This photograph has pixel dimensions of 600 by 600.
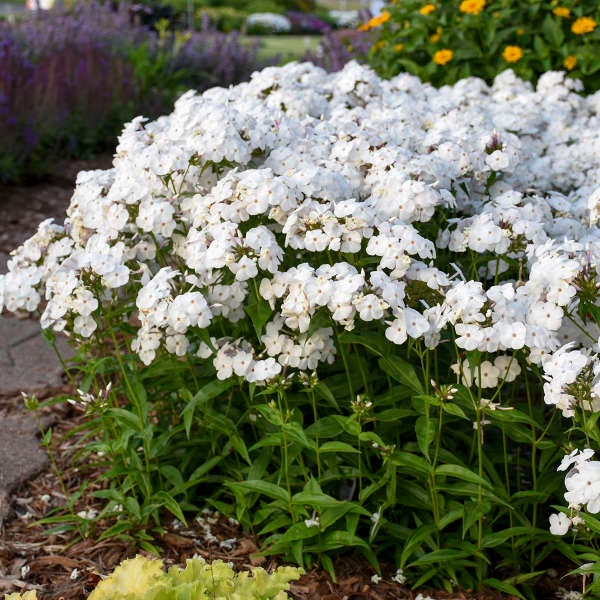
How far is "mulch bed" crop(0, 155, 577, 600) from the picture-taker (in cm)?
273

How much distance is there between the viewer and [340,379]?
2.86m

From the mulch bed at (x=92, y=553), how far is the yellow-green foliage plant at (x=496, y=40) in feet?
11.6

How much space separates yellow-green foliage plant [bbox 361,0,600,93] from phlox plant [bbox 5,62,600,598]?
2409mm

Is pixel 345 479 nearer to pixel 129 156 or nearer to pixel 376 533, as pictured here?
pixel 376 533

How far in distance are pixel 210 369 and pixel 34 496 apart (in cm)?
94

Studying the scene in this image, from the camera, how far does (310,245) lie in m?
2.58

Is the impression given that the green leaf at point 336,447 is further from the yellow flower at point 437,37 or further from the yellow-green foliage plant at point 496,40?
the yellow flower at point 437,37

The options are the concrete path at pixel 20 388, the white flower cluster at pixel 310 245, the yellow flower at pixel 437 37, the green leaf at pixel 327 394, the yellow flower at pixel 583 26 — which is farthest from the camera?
the yellow flower at pixel 437 37

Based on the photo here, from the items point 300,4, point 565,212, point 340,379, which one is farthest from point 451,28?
point 300,4

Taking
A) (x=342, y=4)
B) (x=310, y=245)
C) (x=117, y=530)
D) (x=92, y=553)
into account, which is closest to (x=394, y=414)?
(x=310, y=245)

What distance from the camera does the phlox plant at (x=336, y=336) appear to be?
8.14 ft

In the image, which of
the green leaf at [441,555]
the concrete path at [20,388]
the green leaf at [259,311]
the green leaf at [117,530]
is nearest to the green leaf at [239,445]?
the green leaf at [259,311]

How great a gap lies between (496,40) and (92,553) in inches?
159

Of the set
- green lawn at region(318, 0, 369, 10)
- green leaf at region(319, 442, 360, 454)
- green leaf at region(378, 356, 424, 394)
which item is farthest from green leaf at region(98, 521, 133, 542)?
green lawn at region(318, 0, 369, 10)
